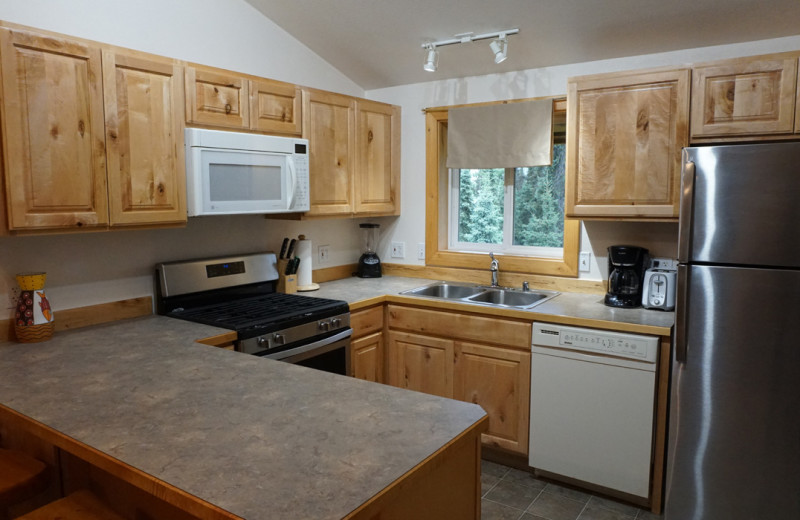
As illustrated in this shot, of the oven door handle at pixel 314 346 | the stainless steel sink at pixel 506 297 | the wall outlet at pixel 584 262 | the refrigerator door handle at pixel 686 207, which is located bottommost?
the oven door handle at pixel 314 346

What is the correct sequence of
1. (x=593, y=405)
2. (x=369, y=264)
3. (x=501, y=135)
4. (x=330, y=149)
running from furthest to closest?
(x=369, y=264), (x=501, y=135), (x=330, y=149), (x=593, y=405)

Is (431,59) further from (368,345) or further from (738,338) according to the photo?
(738,338)

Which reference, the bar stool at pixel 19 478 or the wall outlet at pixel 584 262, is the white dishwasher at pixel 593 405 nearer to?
the wall outlet at pixel 584 262

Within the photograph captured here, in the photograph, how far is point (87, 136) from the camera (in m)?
2.23

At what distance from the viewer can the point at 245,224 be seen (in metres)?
3.30

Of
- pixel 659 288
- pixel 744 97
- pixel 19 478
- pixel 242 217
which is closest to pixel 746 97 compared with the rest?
pixel 744 97

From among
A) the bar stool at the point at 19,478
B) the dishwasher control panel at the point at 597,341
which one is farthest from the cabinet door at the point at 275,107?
the bar stool at the point at 19,478

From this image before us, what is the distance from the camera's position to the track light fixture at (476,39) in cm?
300

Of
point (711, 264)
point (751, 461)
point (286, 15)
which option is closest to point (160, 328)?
point (286, 15)

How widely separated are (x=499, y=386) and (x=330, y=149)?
164cm

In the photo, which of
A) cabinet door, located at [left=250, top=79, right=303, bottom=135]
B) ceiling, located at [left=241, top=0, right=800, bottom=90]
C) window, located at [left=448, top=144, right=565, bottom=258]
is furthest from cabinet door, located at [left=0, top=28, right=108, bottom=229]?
window, located at [left=448, top=144, right=565, bottom=258]

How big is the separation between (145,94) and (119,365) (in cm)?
115

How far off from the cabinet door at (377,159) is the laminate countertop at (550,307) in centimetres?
51

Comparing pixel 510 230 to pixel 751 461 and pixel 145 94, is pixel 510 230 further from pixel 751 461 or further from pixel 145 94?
pixel 145 94
